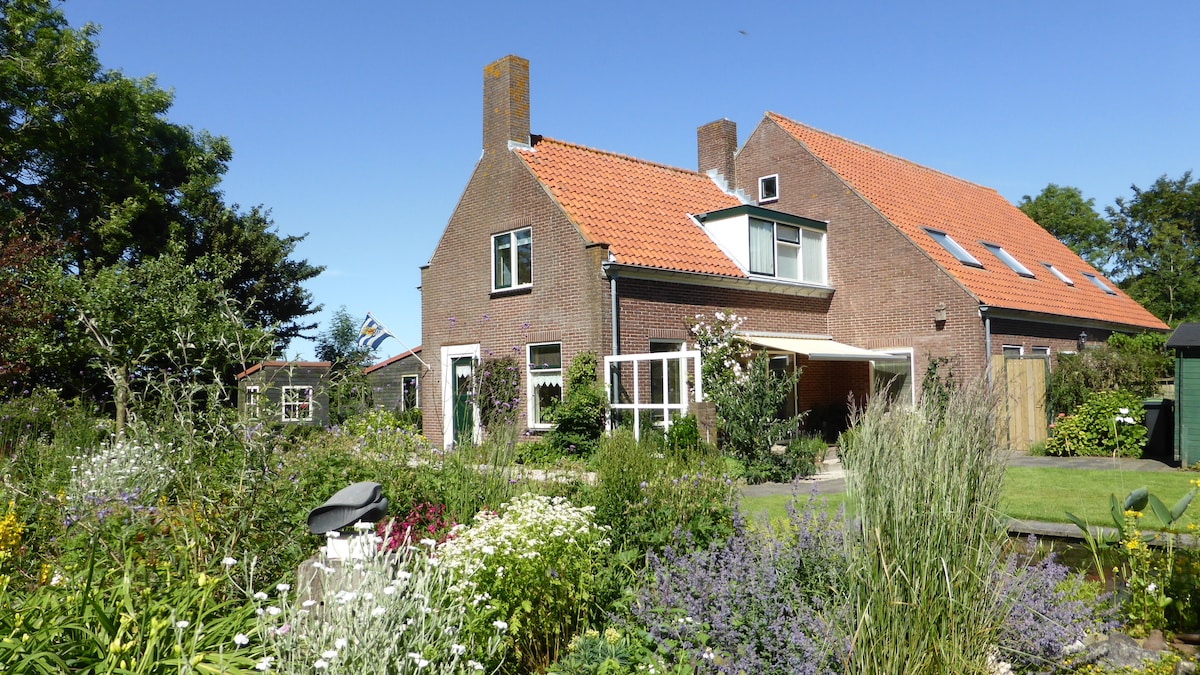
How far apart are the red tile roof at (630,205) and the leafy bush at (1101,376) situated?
713 centimetres

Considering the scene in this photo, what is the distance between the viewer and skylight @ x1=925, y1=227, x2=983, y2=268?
19.4 metres

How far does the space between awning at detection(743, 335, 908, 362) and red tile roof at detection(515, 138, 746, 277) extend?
1.62 m

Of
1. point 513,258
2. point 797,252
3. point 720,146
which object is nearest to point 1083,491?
point 797,252

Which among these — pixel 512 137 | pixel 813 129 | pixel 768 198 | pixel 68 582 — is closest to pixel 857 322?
pixel 768 198

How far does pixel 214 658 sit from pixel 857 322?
58.1 feet

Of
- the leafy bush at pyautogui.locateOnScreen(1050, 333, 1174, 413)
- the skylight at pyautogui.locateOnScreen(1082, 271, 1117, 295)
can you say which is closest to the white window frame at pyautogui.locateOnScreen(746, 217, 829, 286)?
the leafy bush at pyautogui.locateOnScreen(1050, 333, 1174, 413)

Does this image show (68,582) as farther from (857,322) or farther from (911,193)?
(911,193)

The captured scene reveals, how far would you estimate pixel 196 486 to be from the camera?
572 centimetres

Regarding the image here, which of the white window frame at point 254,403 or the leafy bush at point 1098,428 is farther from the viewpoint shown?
the leafy bush at point 1098,428

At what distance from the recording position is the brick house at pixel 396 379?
25172 mm

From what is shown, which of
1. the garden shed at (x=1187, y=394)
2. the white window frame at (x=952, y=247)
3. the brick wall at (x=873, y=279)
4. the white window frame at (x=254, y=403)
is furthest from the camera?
the white window frame at (x=952, y=247)

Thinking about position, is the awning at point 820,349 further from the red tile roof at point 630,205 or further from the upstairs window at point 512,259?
the upstairs window at point 512,259

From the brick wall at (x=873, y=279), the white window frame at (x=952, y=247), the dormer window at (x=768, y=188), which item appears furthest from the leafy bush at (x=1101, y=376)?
the dormer window at (x=768, y=188)

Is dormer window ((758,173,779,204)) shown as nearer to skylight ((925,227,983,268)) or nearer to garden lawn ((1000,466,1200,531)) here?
skylight ((925,227,983,268))
